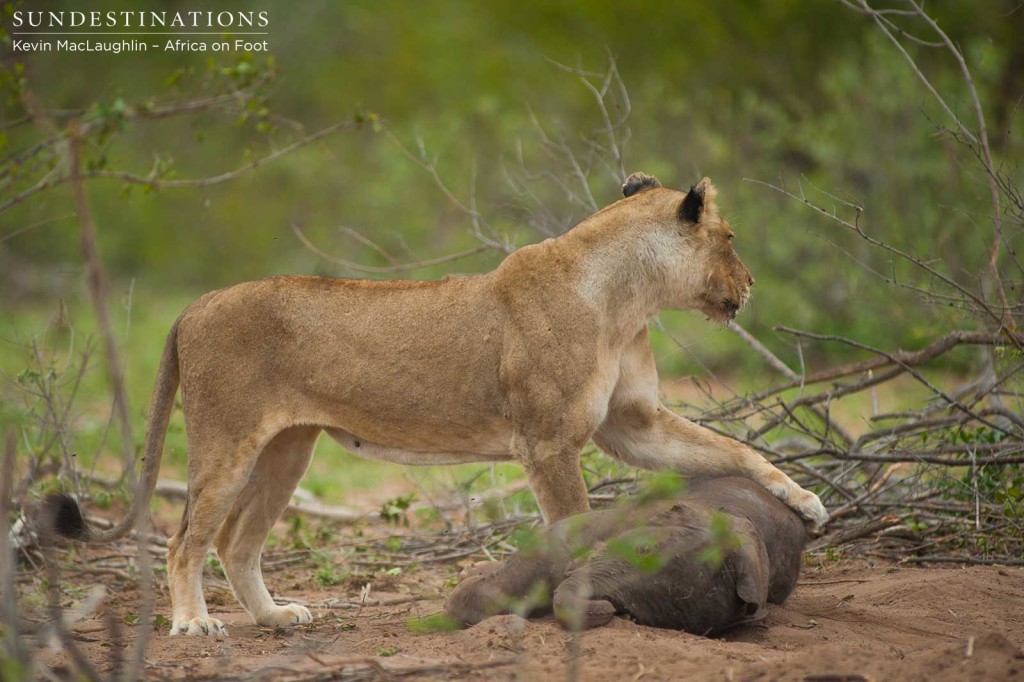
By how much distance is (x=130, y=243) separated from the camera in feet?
66.2

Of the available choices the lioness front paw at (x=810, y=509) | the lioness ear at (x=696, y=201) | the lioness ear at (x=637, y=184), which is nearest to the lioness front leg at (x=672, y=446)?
the lioness front paw at (x=810, y=509)

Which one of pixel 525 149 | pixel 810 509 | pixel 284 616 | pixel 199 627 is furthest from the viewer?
pixel 525 149

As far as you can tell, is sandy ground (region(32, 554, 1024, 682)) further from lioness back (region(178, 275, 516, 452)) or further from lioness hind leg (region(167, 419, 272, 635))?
lioness back (region(178, 275, 516, 452))

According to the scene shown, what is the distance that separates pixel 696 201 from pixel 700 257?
0.27m

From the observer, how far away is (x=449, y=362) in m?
5.40

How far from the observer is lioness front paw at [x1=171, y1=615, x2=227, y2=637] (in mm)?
5168

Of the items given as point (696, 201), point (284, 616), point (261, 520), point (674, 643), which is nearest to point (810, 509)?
point (674, 643)

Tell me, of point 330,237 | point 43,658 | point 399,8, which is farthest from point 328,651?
point 399,8

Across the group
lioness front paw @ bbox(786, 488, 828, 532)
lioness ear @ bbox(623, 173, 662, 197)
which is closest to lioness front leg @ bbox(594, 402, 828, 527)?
lioness front paw @ bbox(786, 488, 828, 532)

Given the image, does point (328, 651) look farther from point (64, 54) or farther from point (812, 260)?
point (64, 54)

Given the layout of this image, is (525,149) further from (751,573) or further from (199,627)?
(751,573)

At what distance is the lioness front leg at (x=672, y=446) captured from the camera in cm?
535

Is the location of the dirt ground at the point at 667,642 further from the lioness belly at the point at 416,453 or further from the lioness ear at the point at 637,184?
the lioness ear at the point at 637,184

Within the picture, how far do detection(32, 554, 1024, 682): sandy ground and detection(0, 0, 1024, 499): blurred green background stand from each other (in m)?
1.89
